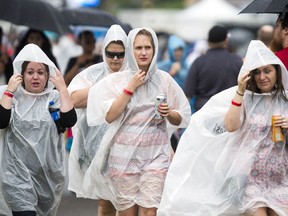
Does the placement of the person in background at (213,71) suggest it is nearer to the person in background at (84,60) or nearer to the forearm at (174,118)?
the person in background at (84,60)

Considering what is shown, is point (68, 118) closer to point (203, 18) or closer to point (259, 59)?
point (259, 59)

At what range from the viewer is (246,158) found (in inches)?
308

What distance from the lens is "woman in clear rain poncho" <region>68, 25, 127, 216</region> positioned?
9477mm

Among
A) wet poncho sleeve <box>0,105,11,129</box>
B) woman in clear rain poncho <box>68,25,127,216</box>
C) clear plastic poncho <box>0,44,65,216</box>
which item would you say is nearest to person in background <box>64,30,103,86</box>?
woman in clear rain poncho <box>68,25,127,216</box>

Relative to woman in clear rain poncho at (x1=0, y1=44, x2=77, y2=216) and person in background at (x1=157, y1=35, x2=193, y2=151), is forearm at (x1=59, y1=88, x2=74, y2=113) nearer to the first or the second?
woman in clear rain poncho at (x1=0, y1=44, x2=77, y2=216)

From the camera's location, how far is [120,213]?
855 centimetres

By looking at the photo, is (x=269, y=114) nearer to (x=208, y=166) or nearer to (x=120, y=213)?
(x=208, y=166)

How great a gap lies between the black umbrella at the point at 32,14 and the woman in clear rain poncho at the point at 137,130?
175 inches

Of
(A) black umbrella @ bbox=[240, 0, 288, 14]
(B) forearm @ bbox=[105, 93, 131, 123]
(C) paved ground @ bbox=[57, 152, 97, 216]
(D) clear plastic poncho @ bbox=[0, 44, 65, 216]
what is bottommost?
(C) paved ground @ bbox=[57, 152, 97, 216]

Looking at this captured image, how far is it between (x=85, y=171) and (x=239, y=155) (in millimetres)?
2227

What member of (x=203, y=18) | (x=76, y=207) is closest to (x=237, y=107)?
(x=76, y=207)

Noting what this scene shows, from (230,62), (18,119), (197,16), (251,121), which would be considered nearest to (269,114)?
(251,121)

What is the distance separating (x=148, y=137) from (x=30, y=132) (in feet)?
3.20

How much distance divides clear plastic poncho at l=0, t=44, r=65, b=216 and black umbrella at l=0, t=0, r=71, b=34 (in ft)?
13.6
